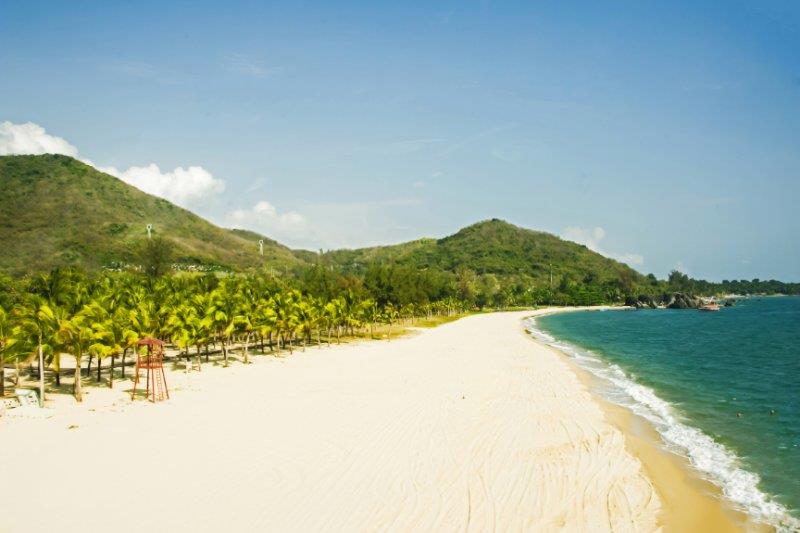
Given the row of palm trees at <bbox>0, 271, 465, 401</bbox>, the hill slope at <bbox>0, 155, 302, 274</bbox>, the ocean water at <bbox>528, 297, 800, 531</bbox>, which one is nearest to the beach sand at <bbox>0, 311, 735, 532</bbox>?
the ocean water at <bbox>528, 297, 800, 531</bbox>

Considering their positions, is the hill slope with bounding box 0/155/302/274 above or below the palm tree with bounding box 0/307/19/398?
above

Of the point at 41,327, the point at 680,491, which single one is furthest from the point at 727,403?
the point at 41,327

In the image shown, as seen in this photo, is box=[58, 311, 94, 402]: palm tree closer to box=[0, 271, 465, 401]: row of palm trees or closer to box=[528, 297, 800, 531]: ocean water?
box=[0, 271, 465, 401]: row of palm trees

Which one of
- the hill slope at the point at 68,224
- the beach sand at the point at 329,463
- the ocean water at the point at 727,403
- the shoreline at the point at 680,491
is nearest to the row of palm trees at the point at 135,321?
the beach sand at the point at 329,463

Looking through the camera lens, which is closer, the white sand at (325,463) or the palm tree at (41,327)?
the white sand at (325,463)

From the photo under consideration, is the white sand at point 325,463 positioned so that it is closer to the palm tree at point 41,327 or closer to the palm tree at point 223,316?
the palm tree at point 41,327

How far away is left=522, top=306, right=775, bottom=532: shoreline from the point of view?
54.3ft

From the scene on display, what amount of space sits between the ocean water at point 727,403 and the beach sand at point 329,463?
8.93ft

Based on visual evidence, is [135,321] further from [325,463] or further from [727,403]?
[727,403]

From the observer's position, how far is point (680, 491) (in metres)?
19.2

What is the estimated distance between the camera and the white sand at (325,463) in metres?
16.1

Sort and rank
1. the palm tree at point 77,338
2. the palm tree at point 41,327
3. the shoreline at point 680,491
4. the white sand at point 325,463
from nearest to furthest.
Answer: the white sand at point 325,463 < the shoreline at point 680,491 < the palm tree at point 41,327 < the palm tree at point 77,338

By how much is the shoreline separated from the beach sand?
0.23m

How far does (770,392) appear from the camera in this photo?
36.9 metres
